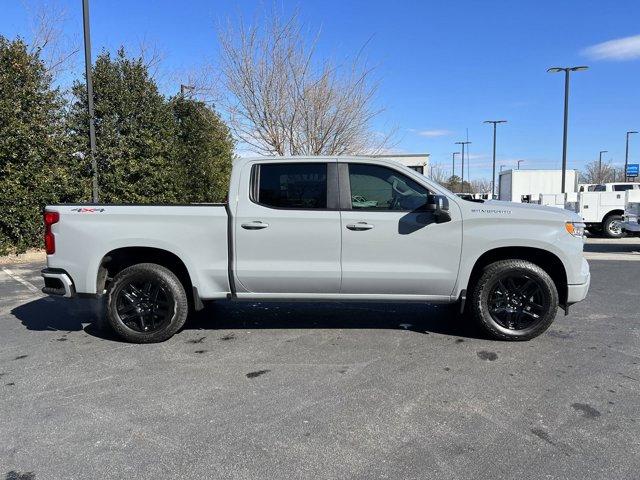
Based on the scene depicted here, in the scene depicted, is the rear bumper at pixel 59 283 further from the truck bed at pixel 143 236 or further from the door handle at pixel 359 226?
the door handle at pixel 359 226

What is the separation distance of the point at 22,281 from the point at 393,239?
7.10m

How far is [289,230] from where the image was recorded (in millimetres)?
4910

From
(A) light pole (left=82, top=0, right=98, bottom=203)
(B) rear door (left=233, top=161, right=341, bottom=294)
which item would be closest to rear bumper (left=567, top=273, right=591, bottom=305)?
(B) rear door (left=233, top=161, right=341, bottom=294)

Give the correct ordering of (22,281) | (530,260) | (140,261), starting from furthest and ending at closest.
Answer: (22,281), (140,261), (530,260)

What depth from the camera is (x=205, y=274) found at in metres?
5.04

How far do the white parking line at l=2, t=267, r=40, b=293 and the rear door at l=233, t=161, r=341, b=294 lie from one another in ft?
15.7

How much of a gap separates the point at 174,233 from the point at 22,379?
1.79 meters

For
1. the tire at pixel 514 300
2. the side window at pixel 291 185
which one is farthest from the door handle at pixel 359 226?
the tire at pixel 514 300

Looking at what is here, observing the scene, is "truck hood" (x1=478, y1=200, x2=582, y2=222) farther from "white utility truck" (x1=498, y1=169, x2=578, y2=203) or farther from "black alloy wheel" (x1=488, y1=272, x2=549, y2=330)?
"white utility truck" (x1=498, y1=169, x2=578, y2=203)

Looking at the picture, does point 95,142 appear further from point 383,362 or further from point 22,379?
point 383,362

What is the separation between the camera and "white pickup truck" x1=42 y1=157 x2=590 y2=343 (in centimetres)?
489

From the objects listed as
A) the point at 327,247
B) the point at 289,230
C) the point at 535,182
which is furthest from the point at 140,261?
the point at 535,182

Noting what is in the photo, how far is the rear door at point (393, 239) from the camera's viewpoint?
4883 millimetres

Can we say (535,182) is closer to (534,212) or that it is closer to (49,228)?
(534,212)
